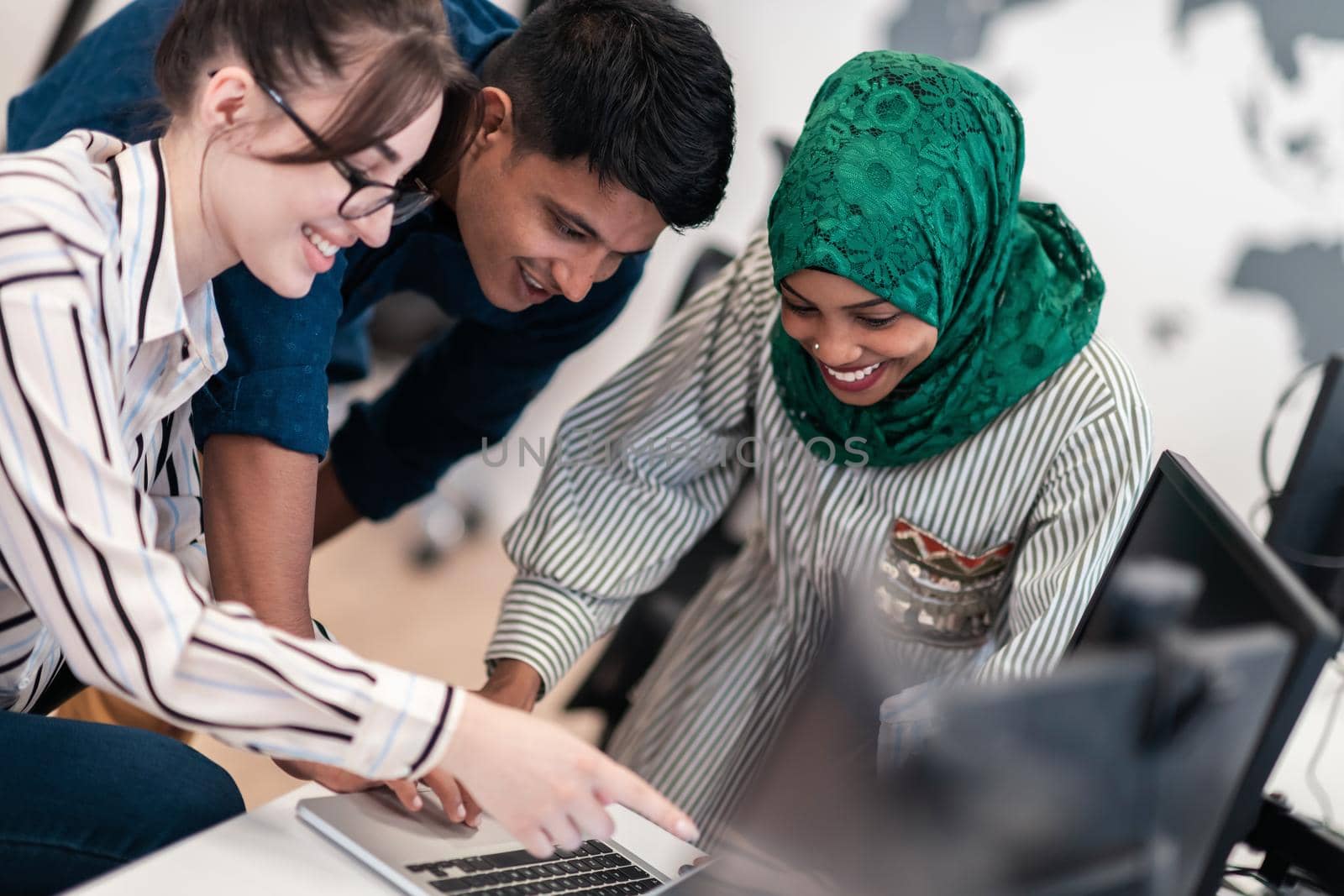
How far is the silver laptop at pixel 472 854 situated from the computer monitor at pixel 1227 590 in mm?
358

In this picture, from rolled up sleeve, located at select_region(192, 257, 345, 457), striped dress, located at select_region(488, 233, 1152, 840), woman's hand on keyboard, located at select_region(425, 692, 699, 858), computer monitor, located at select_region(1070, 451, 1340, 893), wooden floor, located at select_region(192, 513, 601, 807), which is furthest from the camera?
wooden floor, located at select_region(192, 513, 601, 807)

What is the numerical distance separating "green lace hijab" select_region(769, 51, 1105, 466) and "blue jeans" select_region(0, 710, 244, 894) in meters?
0.68

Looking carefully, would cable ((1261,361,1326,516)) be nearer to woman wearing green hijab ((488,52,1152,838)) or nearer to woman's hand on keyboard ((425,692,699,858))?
woman wearing green hijab ((488,52,1152,838))

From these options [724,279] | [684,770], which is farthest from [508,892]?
[724,279]

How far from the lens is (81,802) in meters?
0.84

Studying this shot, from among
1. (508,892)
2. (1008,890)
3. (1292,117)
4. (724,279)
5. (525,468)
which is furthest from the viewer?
(525,468)

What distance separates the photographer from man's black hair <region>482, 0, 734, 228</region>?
1.16 m

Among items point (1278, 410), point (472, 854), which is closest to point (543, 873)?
point (472, 854)

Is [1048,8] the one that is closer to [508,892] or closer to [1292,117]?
[1292,117]

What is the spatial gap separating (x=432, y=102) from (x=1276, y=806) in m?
0.92

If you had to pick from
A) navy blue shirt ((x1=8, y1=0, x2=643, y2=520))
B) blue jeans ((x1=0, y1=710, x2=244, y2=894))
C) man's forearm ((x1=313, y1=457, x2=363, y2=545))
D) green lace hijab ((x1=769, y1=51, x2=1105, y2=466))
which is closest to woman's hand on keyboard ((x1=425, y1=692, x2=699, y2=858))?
blue jeans ((x1=0, y1=710, x2=244, y2=894))

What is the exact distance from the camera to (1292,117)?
193cm

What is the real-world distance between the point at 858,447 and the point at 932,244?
10.0 inches

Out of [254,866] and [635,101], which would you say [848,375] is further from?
[254,866]
